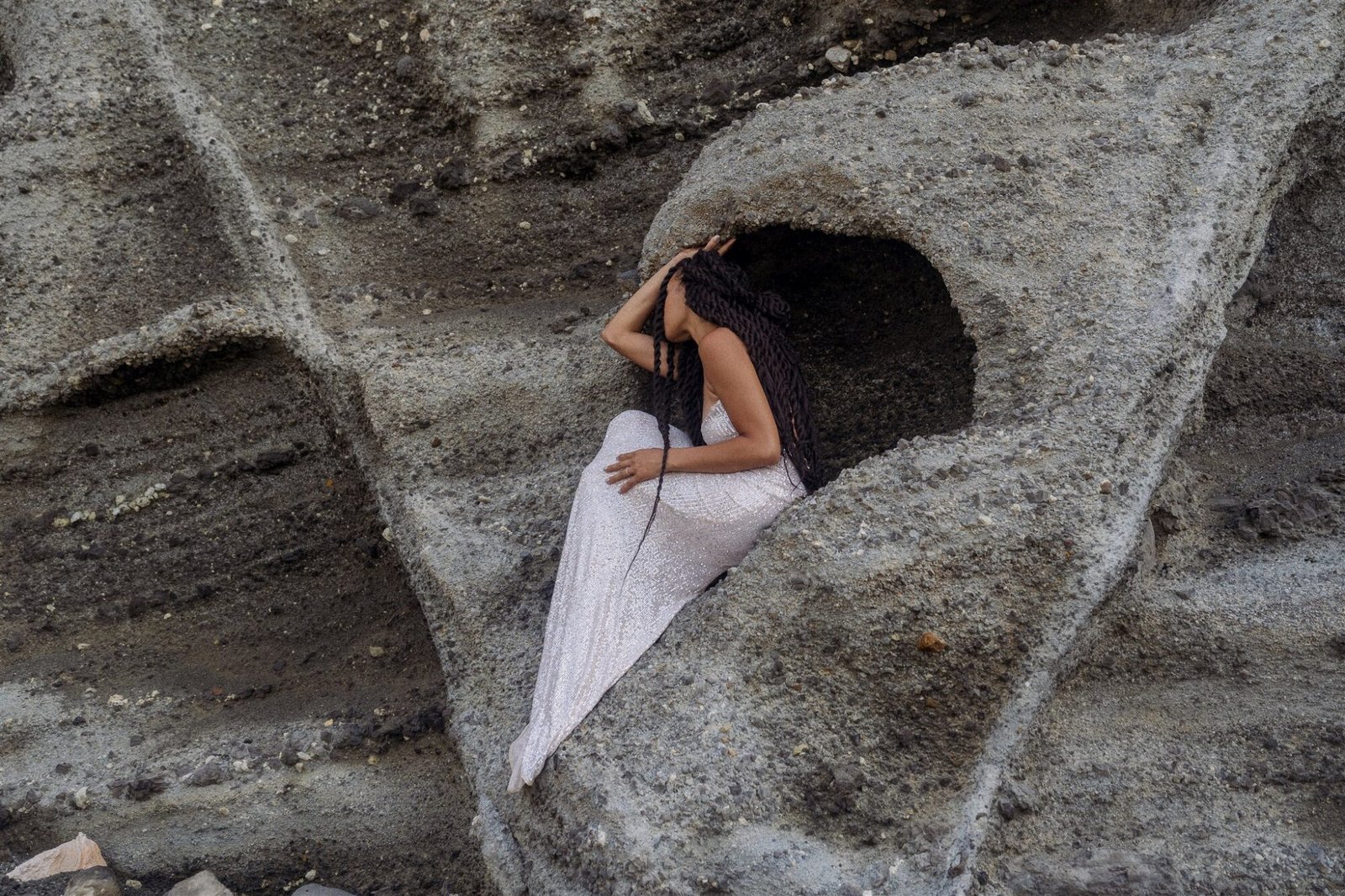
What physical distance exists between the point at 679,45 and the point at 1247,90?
1.60 metres

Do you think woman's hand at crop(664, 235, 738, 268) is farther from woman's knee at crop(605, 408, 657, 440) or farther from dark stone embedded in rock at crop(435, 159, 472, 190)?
dark stone embedded in rock at crop(435, 159, 472, 190)

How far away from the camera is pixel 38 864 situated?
2992mm

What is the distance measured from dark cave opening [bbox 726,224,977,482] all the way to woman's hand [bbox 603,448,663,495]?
581mm

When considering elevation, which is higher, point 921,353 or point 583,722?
point 921,353

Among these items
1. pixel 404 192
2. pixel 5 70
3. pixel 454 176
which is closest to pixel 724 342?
pixel 454 176

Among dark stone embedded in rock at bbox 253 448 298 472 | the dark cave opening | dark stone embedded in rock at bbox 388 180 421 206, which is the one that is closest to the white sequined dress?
the dark cave opening

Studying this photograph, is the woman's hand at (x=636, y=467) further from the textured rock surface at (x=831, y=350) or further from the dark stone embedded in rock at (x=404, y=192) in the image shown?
the dark stone embedded in rock at (x=404, y=192)

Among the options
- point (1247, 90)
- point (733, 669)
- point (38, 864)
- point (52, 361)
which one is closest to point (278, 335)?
point (52, 361)

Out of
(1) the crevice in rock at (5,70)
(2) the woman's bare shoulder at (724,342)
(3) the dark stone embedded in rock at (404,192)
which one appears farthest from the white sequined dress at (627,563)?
(1) the crevice in rock at (5,70)

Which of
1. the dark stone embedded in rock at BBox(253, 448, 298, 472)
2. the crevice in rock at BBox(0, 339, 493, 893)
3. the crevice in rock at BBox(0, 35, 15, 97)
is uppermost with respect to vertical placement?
the crevice in rock at BBox(0, 35, 15, 97)

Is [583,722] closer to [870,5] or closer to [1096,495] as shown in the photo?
[1096,495]

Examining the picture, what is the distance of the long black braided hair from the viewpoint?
2.68 metres

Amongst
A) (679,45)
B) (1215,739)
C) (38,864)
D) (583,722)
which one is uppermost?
(679,45)

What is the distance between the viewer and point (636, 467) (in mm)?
2648
